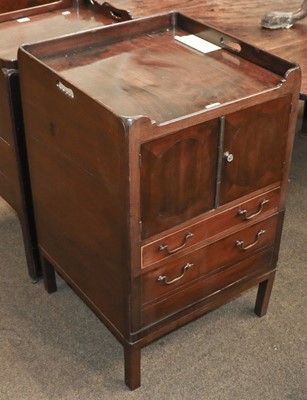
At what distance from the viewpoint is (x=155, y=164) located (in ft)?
4.59

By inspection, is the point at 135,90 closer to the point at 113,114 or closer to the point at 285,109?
the point at 113,114

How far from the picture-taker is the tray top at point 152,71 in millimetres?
1468

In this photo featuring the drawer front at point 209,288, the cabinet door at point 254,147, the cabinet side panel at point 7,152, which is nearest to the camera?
the cabinet door at point 254,147

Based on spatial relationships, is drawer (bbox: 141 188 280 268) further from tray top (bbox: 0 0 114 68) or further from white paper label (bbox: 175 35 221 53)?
tray top (bbox: 0 0 114 68)

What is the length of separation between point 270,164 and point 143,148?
438 millimetres

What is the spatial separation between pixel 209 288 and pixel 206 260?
0.11 metres

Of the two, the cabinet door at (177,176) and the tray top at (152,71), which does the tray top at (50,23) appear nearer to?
the tray top at (152,71)

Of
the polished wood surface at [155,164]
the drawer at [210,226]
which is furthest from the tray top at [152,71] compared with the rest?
the drawer at [210,226]

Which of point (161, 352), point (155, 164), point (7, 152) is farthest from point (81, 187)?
point (161, 352)

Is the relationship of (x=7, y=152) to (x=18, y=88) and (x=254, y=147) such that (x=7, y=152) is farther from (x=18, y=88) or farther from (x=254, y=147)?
(x=254, y=147)

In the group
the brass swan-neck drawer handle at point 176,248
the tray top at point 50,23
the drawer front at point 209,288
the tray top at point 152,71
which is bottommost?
the drawer front at point 209,288

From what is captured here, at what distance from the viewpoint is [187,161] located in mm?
1458

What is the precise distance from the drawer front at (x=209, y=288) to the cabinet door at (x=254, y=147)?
0.82 feet

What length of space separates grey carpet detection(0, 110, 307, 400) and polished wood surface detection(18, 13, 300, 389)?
12cm
